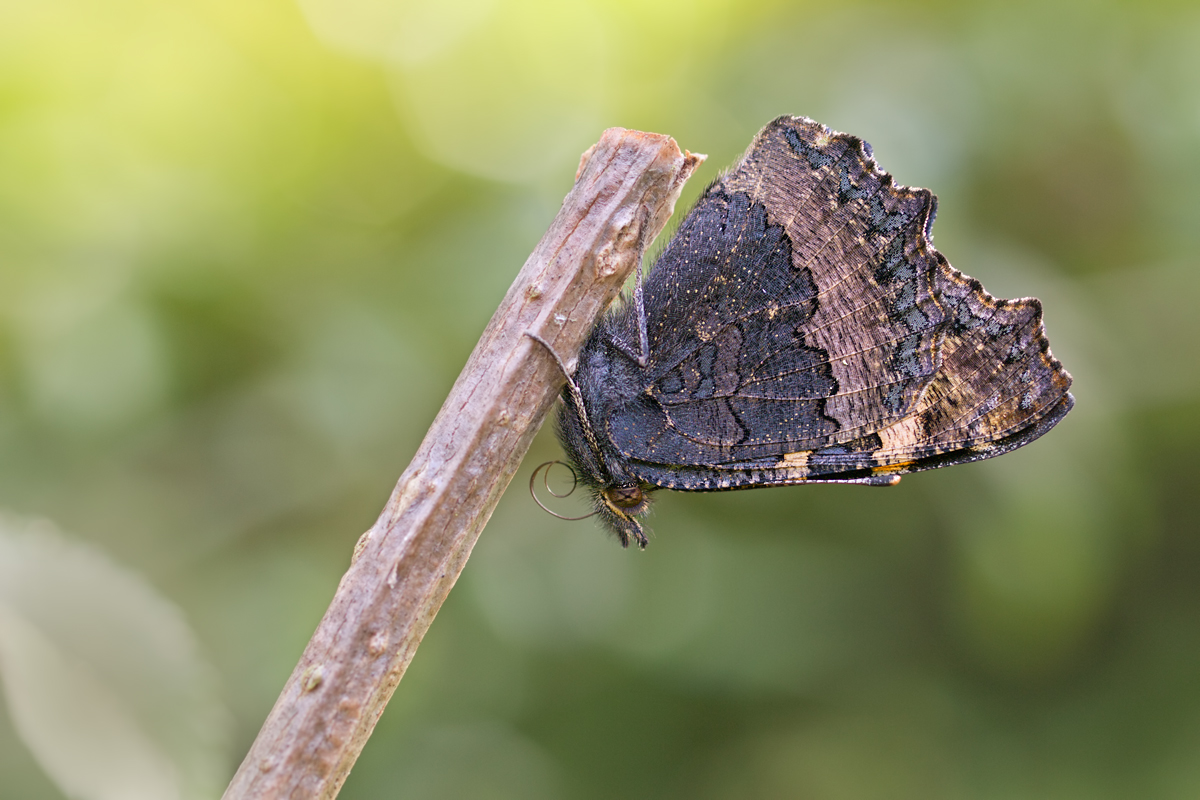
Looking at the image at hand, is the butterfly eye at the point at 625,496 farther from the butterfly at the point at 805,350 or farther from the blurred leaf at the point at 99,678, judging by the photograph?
the blurred leaf at the point at 99,678

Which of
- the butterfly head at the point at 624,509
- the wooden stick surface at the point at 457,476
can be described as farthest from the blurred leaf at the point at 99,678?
the butterfly head at the point at 624,509

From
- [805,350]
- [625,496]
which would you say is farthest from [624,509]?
[805,350]

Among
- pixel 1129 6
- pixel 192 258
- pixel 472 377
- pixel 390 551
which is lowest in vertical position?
pixel 390 551

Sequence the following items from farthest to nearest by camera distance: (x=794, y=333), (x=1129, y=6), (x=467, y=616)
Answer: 1. (x=1129, y=6)
2. (x=467, y=616)
3. (x=794, y=333)

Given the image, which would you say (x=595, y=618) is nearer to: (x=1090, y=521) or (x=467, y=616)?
(x=467, y=616)

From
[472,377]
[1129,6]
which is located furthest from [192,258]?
[1129,6]

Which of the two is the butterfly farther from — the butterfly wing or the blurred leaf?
the blurred leaf
